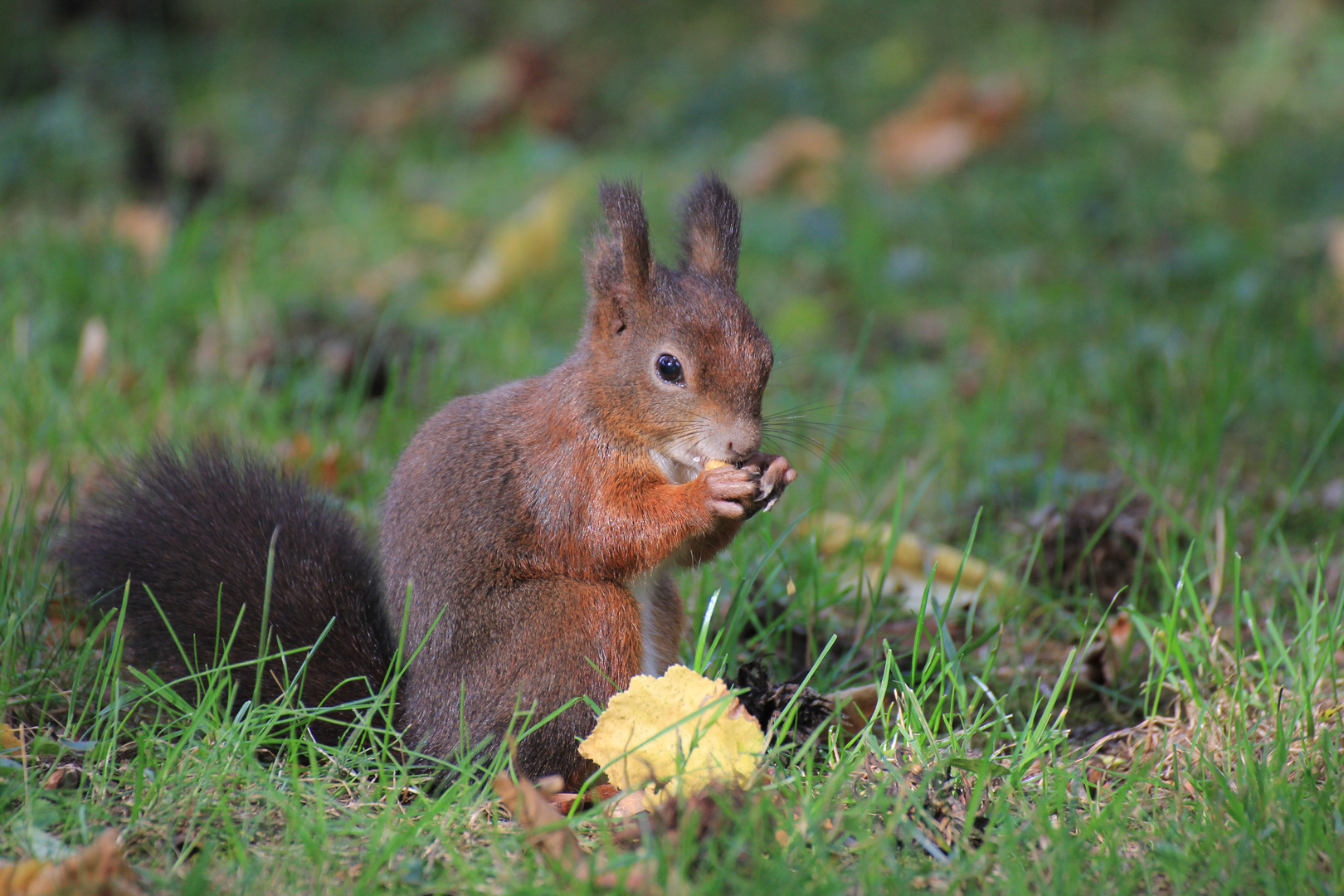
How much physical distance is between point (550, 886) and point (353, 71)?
17.5 ft

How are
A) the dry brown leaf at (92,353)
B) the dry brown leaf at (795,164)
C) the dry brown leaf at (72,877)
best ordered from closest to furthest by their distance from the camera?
the dry brown leaf at (72,877)
the dry brown leaf at (92,353)
the dry brown leaf at (795,164)

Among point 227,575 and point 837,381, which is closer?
point 227,575

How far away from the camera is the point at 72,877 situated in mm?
1266

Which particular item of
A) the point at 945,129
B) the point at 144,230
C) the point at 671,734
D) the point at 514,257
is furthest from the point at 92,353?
the point at 945,129

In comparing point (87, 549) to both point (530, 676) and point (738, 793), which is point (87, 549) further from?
point (738, 793)

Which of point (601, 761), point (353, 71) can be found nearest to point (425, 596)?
point (601, 761)

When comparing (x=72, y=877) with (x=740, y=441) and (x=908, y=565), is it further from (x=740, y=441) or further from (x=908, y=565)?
(x=908, y=565)

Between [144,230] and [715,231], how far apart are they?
2463 mm

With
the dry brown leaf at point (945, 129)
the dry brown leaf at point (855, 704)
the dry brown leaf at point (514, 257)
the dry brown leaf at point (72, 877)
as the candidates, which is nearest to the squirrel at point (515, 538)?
the dry brown leaf at point (855, 704)

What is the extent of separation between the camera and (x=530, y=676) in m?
1.68

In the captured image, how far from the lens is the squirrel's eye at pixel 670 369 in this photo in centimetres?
178

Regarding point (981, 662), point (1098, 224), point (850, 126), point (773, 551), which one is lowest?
point (981, 662)

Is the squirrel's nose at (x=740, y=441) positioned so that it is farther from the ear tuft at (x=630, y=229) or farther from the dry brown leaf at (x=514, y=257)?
the dry brown leaf at (x=514, y=257)

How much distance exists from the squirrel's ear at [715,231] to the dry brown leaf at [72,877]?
Answer: 1143 mm
